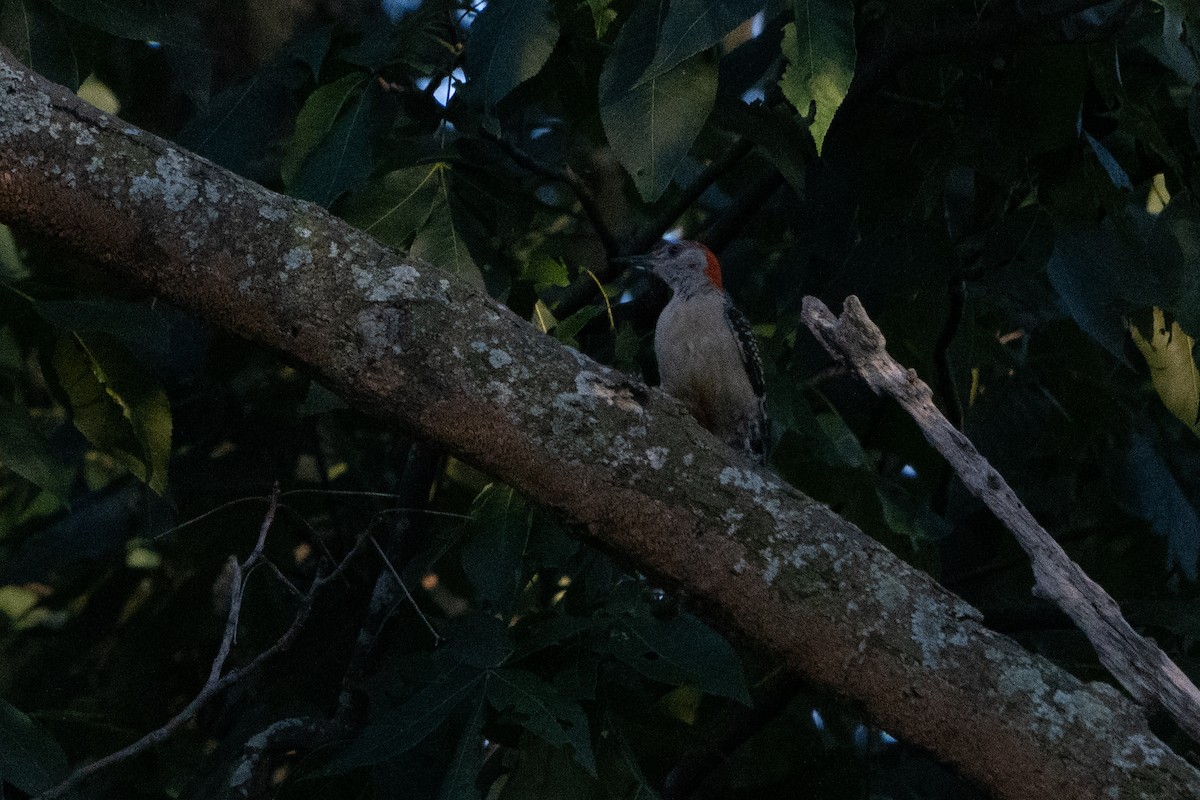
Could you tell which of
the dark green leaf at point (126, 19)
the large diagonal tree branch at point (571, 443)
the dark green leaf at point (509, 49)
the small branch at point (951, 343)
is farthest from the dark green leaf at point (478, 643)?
the small branch at point (951, 343)

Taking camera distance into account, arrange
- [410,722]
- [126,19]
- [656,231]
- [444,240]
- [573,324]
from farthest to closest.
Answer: [656,231] < [573,324] < [444,240] < [126,19] < [410,722]

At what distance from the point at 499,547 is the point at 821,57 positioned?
5.56 feet

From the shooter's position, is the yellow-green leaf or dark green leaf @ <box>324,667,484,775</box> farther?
the yellow-green leaf

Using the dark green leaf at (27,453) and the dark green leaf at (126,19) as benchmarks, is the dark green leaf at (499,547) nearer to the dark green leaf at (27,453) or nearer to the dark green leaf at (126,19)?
the dark green leaf at (27,453)

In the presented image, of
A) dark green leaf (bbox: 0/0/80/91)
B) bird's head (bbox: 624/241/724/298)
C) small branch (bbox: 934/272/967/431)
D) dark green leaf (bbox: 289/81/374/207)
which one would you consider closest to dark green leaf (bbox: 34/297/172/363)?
dark green leaf (bbox: 289/81/374/207)

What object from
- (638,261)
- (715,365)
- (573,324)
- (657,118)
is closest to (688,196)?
(638,261)

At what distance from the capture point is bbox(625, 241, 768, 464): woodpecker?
5.35 meters

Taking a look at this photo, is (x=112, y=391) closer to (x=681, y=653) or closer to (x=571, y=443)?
(x=571, y=443)

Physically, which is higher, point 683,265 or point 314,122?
point 314,122

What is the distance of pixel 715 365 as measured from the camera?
535 cm

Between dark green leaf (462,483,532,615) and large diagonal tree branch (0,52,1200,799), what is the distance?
2.10ft

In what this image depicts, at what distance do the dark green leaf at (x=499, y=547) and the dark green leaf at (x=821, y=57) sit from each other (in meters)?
1.44

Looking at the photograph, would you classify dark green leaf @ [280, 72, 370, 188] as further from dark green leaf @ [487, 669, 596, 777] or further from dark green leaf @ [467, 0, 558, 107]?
dark green leaf @ [487, 669, 596, 777]

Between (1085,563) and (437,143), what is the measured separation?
3823 mm
